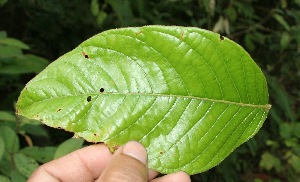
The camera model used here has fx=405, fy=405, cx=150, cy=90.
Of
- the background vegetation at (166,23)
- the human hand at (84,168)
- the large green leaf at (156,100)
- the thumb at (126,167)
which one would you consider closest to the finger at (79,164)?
the human hand at (84,168)

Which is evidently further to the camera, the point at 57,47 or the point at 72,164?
the point at 57,47

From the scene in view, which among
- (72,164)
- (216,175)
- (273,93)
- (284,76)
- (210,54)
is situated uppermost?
(210,54)

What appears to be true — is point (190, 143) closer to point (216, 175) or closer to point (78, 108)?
point (78, 108)

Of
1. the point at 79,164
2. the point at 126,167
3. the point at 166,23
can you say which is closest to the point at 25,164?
the point at 79,164

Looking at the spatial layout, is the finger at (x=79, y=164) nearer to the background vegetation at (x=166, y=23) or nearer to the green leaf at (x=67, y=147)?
the green leaf at (x=67, y=147)

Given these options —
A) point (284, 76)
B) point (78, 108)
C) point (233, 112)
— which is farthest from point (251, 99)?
point (284, 76)

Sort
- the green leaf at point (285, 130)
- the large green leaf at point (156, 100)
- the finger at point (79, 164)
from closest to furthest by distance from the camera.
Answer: the large green leaf at point (156, 100) → the finger at point (79, 164) → the green leaf at point (285, 130)
